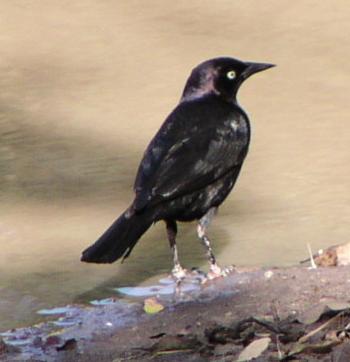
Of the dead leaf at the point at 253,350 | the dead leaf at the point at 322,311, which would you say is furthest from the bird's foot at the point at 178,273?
the dead leaf at the point at 253,350

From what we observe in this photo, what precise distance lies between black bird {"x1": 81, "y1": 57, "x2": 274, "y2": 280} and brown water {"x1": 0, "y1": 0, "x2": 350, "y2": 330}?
0.36 meters

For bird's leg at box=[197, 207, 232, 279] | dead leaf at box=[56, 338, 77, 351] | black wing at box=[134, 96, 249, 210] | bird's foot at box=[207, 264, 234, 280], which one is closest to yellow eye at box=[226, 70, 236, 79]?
black wing at box=[134, 96, 249, 210]

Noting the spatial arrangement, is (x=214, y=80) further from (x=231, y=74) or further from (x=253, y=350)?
(x=253, y=350)

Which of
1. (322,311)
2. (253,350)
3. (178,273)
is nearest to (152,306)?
(178,273)

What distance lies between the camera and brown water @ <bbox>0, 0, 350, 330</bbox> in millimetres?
6762

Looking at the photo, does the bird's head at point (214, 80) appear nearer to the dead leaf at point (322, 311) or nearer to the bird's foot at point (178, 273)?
the bird's foot at point (178, 273)

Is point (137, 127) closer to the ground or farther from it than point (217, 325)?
farther from it

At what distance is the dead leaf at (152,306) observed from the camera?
588cm

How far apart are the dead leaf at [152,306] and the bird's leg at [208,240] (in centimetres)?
41

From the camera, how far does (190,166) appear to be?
6242 millimetres

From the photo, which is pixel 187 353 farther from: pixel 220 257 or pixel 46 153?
pixel 46 153

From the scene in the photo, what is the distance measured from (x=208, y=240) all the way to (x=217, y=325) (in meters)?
1.34

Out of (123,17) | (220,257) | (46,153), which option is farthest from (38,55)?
(220,257)

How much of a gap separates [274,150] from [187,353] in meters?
3.06
